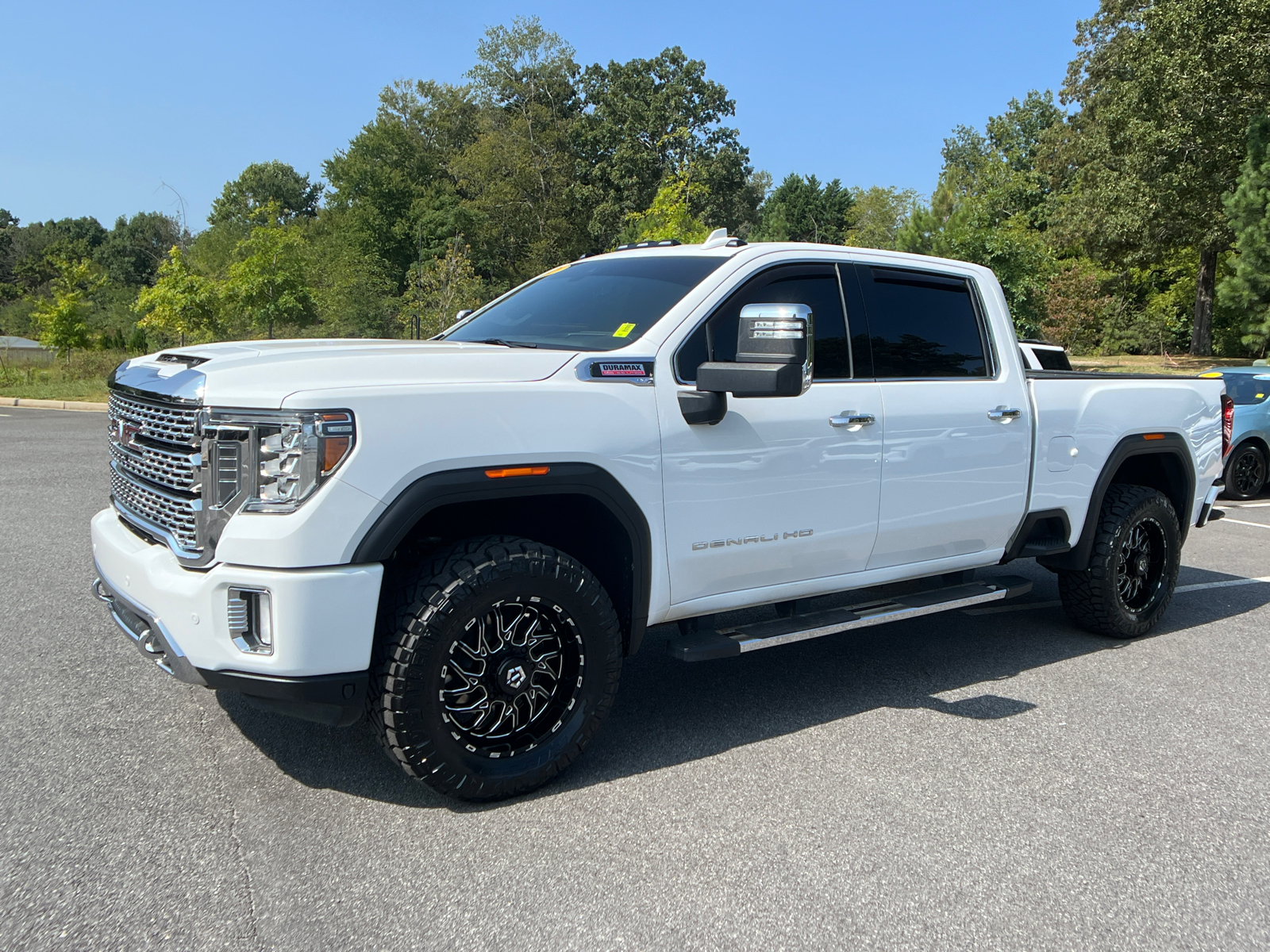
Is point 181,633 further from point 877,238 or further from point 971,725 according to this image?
point 877,238

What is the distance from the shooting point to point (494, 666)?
342 centimetres

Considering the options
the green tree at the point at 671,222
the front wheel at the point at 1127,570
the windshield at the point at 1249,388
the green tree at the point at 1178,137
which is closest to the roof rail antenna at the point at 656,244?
the front wheel at the point at 1127,570

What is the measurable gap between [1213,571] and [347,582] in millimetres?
7158

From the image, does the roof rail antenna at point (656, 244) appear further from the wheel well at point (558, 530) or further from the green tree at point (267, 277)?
the green tree at point (267, 277)

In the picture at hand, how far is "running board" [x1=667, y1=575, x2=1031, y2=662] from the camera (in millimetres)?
3857

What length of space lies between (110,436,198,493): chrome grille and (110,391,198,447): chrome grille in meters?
0.05

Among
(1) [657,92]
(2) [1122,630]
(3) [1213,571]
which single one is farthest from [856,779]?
(1) [657,92]

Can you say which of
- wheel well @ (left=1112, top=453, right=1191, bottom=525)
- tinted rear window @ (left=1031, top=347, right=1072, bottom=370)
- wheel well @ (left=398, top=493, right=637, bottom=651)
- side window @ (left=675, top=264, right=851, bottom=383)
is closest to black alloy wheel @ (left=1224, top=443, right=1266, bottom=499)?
tinted rear window @ (left=1031, top=347, right=1072, bottom=370)

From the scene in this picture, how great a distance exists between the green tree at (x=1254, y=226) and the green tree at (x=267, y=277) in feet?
88.3

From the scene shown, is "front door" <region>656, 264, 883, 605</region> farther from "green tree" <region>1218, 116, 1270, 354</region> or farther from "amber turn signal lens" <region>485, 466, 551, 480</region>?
"green tree" <region>1218, 116, 1270, 354</region>

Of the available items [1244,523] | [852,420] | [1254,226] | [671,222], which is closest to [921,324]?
[852,420]

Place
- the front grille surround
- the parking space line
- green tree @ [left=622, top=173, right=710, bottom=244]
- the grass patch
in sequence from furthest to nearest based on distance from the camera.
Result: 1. green tree @ [left=622, top=173, right=710, bottom=244]
2. the grass patch
3. the parking space line
4. the front grille surround

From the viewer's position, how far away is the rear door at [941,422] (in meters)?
4.46

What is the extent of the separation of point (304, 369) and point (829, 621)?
236cm
